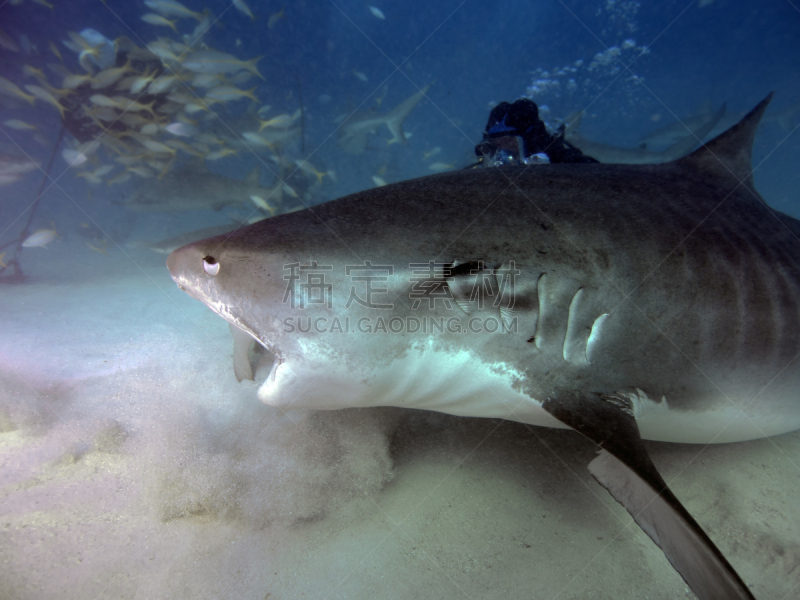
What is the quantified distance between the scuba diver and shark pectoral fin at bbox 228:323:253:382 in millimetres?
4542

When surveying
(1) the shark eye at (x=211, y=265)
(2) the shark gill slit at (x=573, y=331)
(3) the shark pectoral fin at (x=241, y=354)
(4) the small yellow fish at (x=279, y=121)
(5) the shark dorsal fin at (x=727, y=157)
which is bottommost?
(4) the small yellow fish at (x=279, y=121)

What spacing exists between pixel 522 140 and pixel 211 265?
5.22m

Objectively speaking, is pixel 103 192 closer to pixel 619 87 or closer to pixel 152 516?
pixel 152 516

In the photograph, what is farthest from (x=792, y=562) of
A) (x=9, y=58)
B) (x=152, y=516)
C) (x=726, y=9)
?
(x=726, y=9)

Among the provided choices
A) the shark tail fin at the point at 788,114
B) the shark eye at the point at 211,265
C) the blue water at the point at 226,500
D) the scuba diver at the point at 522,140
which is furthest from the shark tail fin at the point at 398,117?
the shark tail fin at the point at 788,114

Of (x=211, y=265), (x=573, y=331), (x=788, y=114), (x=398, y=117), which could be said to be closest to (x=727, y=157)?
(x=573, y=331)

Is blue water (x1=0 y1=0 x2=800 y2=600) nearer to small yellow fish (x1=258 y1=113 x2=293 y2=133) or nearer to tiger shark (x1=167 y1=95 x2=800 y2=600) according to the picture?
tiger shark (x1=167 y1=95 x2=800 y2=600)

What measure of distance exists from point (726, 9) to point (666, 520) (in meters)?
61.4

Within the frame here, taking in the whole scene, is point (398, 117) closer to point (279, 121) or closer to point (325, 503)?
point (279, 121)

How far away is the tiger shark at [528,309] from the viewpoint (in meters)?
1.47

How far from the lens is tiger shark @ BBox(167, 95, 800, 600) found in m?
1.47

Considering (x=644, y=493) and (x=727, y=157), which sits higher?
(x=727, y=157)

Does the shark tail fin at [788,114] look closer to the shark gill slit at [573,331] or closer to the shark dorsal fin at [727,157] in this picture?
the shark dorsal fin at [727,157]

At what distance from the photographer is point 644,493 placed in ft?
4.34
